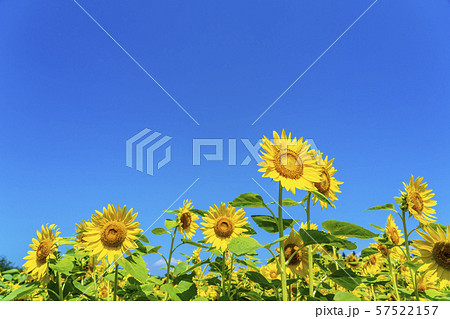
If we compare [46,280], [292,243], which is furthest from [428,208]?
[46,280]

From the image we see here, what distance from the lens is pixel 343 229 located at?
219cm

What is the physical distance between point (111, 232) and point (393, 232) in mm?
2803

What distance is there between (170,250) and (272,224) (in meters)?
1.20

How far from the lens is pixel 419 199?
3166 millimetres

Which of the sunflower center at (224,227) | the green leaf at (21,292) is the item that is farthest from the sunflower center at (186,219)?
the green leaf at (21,292)

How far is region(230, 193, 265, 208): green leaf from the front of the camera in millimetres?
2125

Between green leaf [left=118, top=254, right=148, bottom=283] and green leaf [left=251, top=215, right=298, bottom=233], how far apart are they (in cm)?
84

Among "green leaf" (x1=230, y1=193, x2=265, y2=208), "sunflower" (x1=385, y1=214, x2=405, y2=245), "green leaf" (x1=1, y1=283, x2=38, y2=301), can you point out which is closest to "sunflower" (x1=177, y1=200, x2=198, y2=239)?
"green leaf" (x1=1, y1=283, x2=38, y2=301)

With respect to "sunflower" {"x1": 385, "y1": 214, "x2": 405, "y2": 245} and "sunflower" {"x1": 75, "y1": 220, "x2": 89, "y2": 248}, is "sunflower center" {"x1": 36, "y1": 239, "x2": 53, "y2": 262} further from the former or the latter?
"sunflower" {"x1": 385, "y1": 214, "x2": 405, "y2": 245}

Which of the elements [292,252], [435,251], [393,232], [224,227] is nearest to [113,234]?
[224,227]

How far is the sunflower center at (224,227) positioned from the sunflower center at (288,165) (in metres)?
1.30
